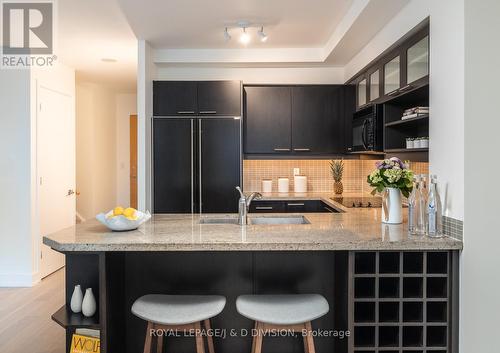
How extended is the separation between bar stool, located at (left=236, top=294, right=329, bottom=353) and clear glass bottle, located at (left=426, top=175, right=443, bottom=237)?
2.41 feet

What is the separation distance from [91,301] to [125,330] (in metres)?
0.34

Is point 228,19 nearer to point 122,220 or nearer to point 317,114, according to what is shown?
point 317,114

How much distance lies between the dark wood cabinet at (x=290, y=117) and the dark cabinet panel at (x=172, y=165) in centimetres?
72

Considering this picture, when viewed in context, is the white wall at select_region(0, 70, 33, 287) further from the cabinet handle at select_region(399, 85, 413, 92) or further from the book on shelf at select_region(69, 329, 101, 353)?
the cabinet handle at select_region(399, 85, 413, 92)

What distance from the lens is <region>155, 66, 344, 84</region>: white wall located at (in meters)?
4.76

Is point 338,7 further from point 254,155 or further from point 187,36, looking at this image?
point 254,155

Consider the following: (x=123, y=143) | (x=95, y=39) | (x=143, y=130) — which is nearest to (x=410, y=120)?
(x=143, y=130)

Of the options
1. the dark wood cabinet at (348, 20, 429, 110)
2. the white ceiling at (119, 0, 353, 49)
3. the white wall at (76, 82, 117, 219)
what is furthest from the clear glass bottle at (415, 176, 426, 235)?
the white wall at (76, 82, 117, 219)

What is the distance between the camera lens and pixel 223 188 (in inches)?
171

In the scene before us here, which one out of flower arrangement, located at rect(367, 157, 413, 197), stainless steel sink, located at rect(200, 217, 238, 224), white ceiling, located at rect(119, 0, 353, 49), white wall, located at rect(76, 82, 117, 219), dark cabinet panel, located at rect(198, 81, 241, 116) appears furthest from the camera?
white wall, located at rect(76, 82, 117, 219)

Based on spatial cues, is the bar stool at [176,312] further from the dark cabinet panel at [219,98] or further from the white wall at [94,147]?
the white wall at [94,147]

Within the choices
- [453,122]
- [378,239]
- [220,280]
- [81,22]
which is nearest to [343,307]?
[378,239]

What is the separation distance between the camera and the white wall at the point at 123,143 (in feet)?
24.0

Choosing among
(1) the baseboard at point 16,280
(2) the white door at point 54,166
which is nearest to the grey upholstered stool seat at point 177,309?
(1) the baseboard at point 16,280
